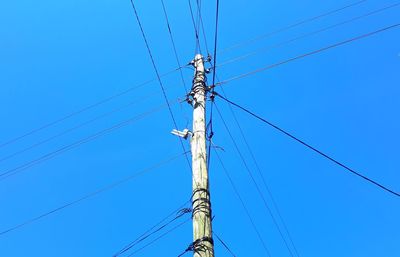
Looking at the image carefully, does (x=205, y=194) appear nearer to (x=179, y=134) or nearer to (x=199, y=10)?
(x=179, y=134)

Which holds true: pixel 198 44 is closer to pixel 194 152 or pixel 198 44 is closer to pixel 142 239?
pixel 194 152

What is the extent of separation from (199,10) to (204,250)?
5022mm

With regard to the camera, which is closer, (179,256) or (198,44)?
(179,256)

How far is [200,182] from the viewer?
5.43 m

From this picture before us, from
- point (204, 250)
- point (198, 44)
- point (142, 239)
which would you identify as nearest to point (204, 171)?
point (204, 250)

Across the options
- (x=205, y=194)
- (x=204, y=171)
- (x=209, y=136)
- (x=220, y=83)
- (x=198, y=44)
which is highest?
(x=198, y=44)

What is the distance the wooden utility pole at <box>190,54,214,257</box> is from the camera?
4.77 m

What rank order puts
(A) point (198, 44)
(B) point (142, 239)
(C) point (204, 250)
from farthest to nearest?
1. (A) point (198, 44)
2. (B) point (142, 239)
3. (C) point (204, 250)

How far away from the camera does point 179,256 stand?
5141mm

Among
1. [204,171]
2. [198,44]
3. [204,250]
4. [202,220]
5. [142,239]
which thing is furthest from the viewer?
[198,44]

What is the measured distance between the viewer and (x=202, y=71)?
24.2 ft

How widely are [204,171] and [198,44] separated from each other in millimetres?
3488

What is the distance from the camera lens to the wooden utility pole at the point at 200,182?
15.6ft

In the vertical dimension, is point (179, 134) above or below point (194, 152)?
above
